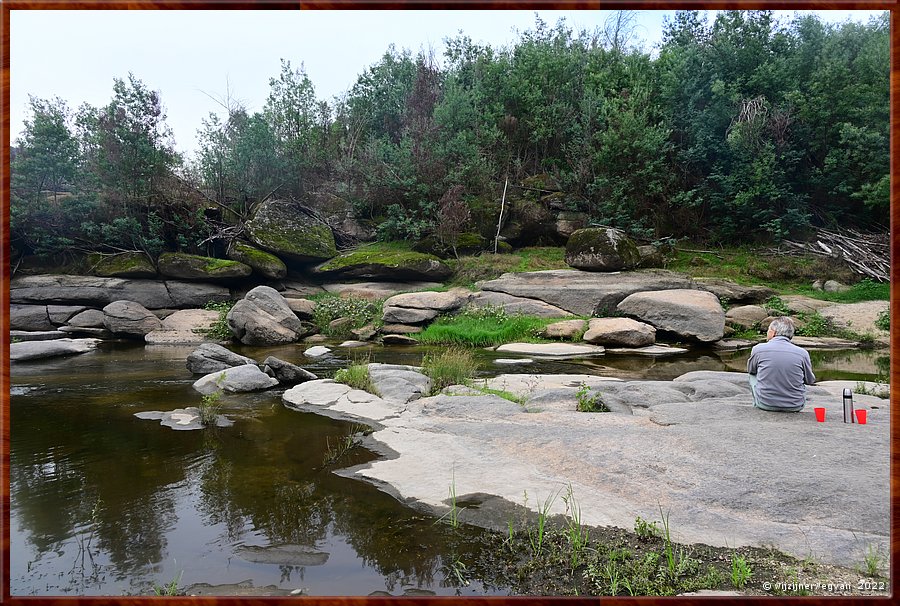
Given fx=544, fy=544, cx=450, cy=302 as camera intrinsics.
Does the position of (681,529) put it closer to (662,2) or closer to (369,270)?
(662,2)

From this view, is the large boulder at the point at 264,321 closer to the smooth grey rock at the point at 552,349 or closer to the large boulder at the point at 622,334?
the smooth grey rock at the point at 552,349

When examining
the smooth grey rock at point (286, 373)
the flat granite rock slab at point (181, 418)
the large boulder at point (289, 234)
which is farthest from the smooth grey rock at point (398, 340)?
the flat granite rock slab at point (181, 418)

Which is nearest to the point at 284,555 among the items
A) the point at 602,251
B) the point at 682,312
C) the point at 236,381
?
the point at 236,381

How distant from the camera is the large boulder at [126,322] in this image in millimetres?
18203

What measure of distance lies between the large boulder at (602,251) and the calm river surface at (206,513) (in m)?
14.9

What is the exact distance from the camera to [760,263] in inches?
849

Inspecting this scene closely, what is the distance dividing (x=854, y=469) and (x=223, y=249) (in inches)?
948

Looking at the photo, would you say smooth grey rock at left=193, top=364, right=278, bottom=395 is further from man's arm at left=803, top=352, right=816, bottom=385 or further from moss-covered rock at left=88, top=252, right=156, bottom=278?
moss-covered rock at left=88, top=252, right=156, bottom=278

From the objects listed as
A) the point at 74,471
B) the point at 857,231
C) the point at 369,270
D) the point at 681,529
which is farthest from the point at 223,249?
the point at 857,231

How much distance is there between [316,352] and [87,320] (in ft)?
33.2

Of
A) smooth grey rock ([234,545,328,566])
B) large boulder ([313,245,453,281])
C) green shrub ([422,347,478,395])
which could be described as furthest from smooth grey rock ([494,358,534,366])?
large boulder ([313,245,453,281])

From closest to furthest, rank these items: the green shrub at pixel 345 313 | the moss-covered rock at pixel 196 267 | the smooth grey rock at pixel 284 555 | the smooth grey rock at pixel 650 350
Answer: the smooth grey rock at pixel 284 555
the smooth grey rock at pixel 650 350
the green shrub at pixel 345 313
the moss-covered rock at pixel 196 267

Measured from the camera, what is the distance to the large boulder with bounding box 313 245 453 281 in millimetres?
21953

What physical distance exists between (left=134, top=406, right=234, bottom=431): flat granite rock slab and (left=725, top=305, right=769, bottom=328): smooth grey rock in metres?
15.1
